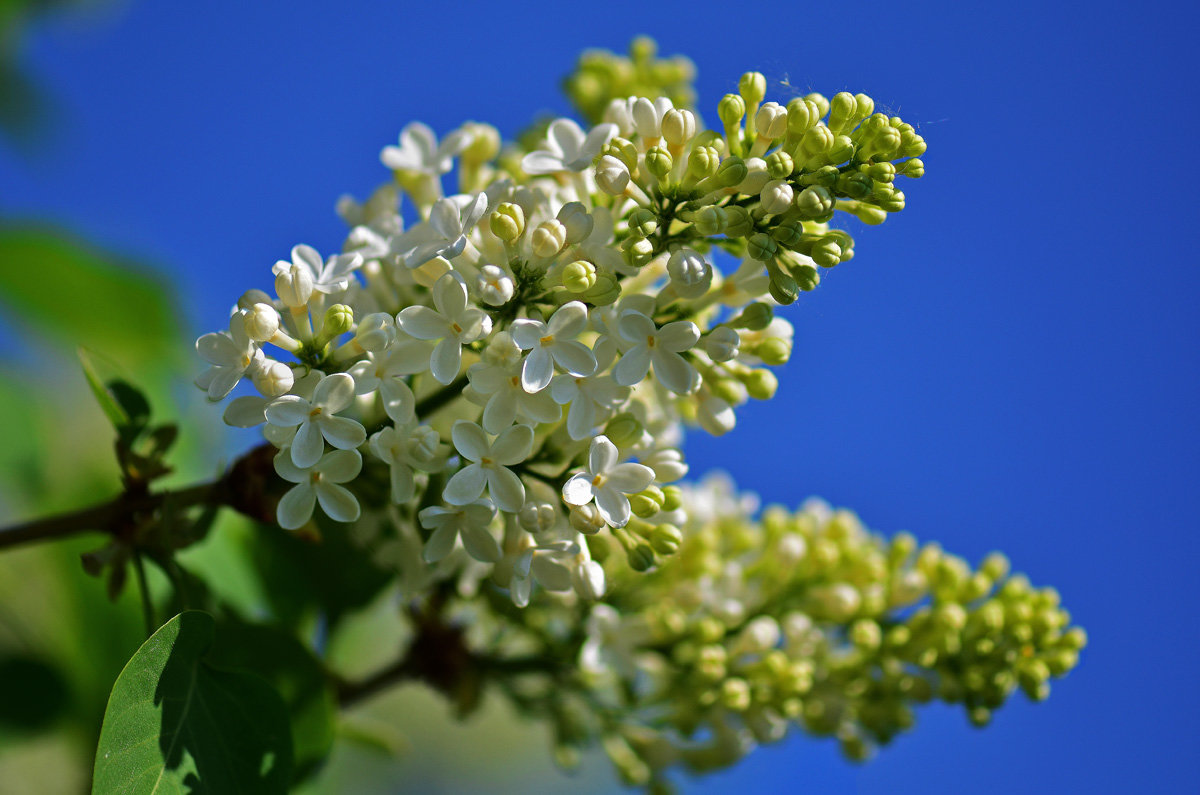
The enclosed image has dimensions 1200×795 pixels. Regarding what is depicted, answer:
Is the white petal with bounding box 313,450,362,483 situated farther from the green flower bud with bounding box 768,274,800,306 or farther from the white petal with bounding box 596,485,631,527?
the green flower bud with bounding box 768,274,800,306

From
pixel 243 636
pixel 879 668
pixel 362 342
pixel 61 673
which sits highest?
pixel 879 668

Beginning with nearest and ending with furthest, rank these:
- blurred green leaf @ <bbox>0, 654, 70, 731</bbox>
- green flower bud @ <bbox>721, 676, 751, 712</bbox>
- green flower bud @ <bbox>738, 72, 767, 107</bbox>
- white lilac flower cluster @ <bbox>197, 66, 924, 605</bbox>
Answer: white lilac flower cluster @ <bbox>197, 66, 924, 605</bbox> → green flower bud @ <bbox>738, 72, 767, 107</bbox> → green flower bud @ <bbox>721, 676, 751, 712</bbox> → blurred green leaf @ <bbox>0, 654, 70, 731</bbox>

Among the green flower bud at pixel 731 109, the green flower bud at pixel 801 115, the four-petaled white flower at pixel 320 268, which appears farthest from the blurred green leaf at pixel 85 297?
the green flower bud at pixel 801 115

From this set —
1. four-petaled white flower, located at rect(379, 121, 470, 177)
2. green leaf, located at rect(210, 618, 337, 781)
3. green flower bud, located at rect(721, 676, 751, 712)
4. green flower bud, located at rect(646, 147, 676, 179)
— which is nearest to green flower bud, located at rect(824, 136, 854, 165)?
green flower bud, located at rect(646, 147, 676, 179)

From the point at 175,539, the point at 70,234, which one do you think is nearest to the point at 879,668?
the point at 175,539

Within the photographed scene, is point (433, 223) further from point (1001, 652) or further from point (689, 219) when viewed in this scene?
point (1001, 652)
